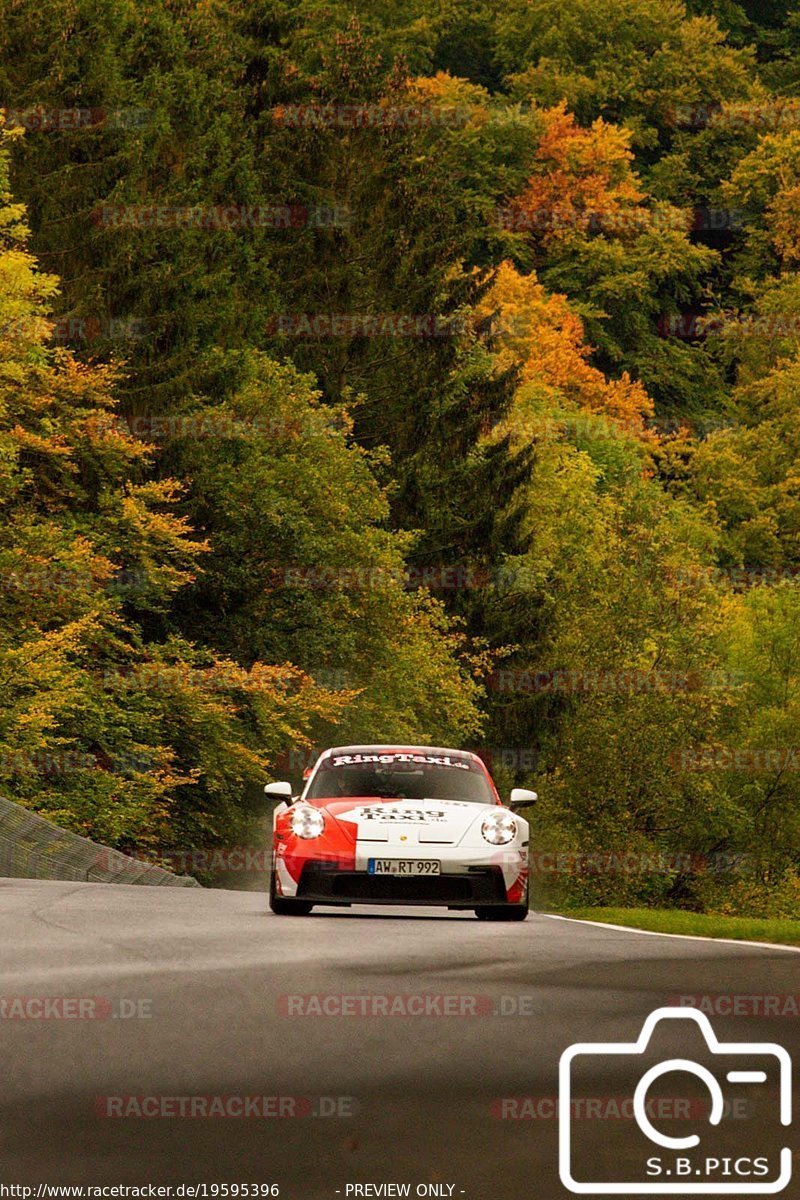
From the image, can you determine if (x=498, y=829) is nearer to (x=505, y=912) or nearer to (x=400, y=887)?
(x=505, y=912)

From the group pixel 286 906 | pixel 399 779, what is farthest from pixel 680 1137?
pixel 399 779

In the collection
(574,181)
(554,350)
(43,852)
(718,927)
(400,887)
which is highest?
(400,887)

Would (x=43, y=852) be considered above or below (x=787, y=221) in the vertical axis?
above

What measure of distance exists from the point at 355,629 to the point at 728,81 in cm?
5754

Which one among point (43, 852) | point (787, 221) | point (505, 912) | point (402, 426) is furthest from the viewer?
point (787, 221)

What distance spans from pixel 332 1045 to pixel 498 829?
9062mm

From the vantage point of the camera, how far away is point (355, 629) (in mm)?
47719

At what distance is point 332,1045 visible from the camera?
28.9 ft

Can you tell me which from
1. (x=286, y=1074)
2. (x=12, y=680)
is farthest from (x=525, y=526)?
(x=286, y=1074)

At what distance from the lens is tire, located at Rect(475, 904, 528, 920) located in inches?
708

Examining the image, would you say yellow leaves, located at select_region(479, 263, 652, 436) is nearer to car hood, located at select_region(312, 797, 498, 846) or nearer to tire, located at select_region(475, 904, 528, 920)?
tire, located at select_region(475, 904, 528, 920)

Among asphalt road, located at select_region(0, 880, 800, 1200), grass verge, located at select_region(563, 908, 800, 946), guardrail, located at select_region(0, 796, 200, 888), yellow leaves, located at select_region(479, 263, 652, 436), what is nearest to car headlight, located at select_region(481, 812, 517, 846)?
grass verge, located at select_region(563, 908, 800, 946)

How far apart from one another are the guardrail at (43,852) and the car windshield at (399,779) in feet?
20.6

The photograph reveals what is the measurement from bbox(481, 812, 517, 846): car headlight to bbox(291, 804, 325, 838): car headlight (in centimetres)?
130
